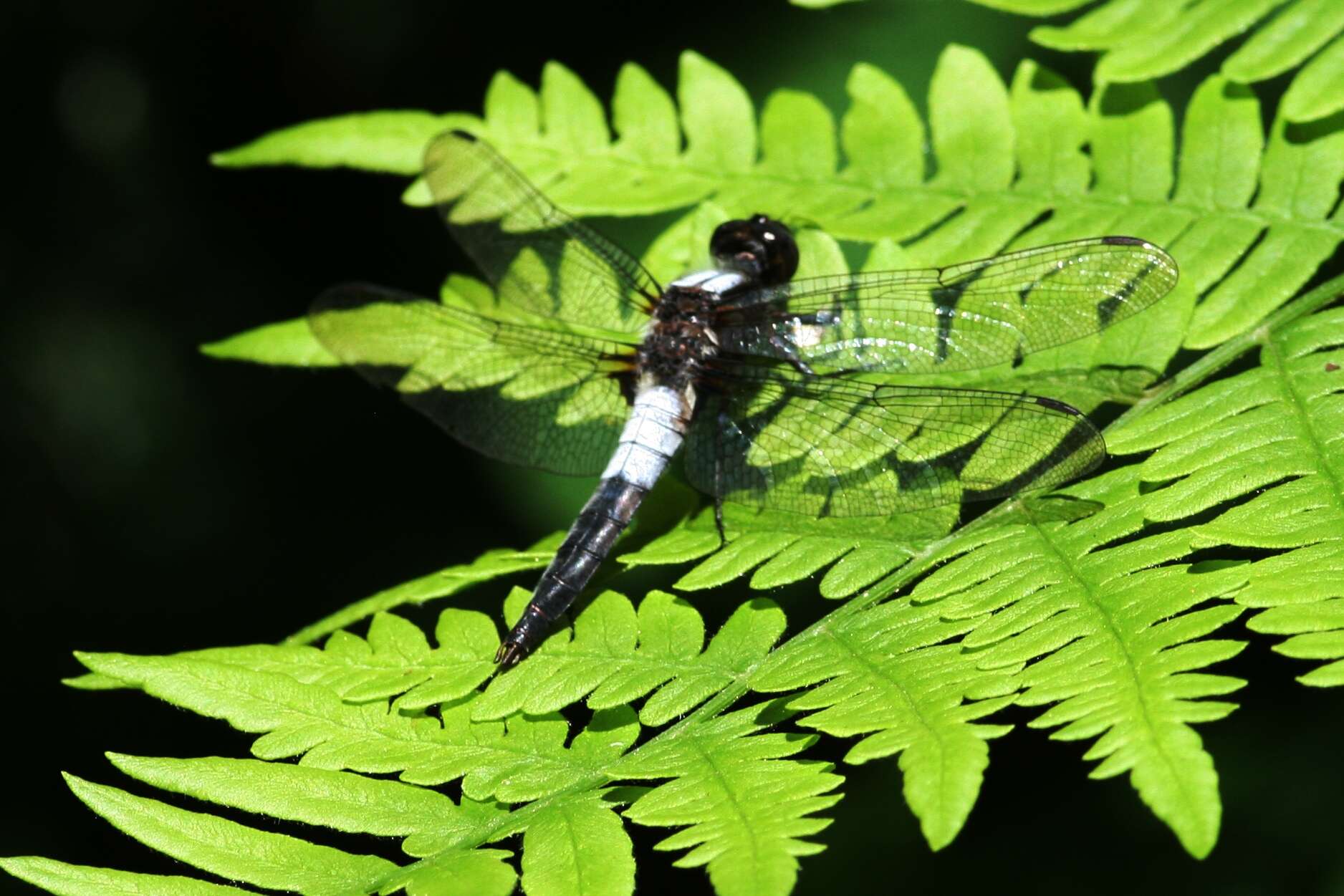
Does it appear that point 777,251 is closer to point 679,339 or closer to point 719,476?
point 679,339

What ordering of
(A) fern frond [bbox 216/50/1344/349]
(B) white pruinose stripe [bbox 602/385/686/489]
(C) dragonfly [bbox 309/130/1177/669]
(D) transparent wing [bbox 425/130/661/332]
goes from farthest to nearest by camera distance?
1. (D) transparent wing [bbox 425/130/661/332]
2. (B) white pruinose stripe [bbox 602/385/686/489]
3. (A) fern frond [bbox 216/50/1344/349]
4. (C) dragonfly [bbox 309/130/1177/669]

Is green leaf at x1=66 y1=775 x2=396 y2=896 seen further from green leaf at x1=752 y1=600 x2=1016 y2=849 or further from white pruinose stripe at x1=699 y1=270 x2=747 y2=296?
white pruinose stripe at x1=699 y1=270 x2=747 y2=296

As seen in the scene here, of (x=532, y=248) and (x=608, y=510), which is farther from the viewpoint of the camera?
(x=532, y=248)

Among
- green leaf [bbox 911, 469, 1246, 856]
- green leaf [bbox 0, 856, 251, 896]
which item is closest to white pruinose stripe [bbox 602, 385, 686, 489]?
green leaf [bbox 911, 469, 1246, 856]

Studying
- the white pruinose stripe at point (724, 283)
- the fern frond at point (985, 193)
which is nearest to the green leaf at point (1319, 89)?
the fern frond at point (985, 193)

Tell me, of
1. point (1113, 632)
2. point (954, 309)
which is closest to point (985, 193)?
point (954, 309)

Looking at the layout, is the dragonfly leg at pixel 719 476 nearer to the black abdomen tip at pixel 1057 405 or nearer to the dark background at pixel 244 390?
the black abdomen tip at pixel 1057 405

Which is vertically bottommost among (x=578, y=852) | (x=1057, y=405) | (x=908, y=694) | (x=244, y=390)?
(x=578, y=852)
